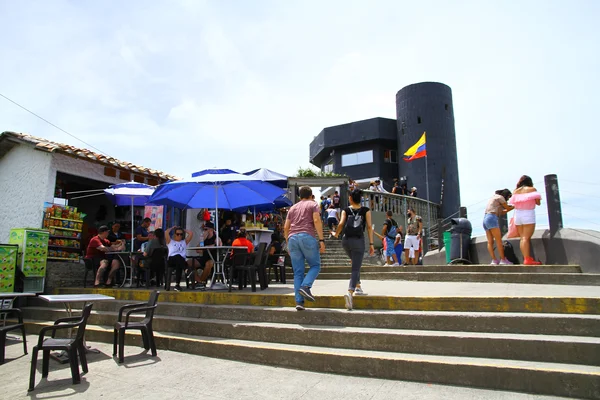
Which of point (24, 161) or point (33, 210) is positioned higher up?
point (24, 161)

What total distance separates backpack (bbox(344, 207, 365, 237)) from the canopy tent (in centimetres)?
645

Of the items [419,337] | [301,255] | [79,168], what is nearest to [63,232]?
[79,168]

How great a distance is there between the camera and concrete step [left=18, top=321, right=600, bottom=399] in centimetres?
305

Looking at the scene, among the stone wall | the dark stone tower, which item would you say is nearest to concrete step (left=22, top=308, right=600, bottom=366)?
the stone wall

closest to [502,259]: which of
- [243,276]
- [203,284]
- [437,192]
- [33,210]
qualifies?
[243,276]

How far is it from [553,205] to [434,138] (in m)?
16.4

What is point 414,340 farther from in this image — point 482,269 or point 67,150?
point 67,150

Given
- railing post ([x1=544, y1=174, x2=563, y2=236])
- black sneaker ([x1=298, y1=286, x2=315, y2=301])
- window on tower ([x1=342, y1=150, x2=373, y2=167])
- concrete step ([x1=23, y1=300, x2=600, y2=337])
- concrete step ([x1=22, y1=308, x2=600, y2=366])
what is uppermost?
window on tower ([x1=342, y1=150, x2=373, y2=167])

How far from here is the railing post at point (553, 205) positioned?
7.27 metres

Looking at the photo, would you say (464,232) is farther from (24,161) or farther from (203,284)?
(24,161)

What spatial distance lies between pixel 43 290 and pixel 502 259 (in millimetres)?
9342

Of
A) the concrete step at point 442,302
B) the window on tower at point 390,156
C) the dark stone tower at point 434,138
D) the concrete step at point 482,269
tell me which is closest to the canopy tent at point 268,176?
the concrete step at point 482,269

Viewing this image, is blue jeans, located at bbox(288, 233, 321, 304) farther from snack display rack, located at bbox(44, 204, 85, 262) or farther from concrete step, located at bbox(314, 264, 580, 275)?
snack display rack, located at bbox(44, 204, 85, 262)

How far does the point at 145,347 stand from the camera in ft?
16.0
